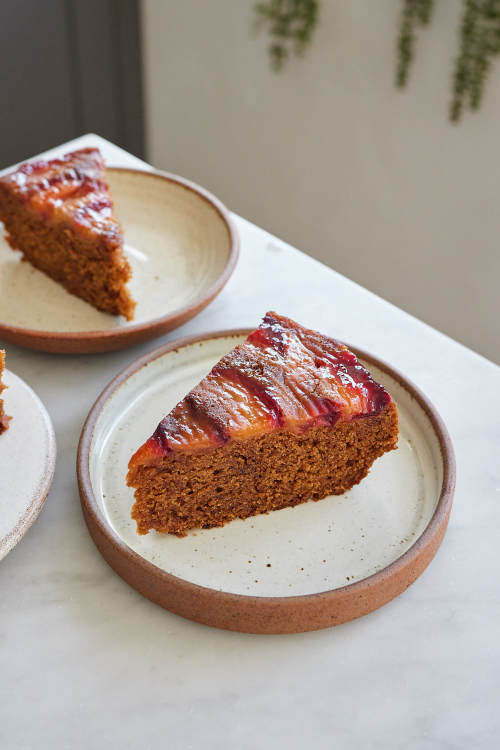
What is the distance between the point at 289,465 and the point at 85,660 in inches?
18.1

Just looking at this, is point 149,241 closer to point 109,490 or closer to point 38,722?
point 109,490

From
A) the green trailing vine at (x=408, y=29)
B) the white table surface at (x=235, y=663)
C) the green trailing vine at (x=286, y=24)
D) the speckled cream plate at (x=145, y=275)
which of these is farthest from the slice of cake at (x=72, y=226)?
the green trailing vine at (x=286, y=24)

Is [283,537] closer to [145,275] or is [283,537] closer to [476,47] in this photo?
[145,275]

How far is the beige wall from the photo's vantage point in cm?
303

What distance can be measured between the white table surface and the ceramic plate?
0.10m

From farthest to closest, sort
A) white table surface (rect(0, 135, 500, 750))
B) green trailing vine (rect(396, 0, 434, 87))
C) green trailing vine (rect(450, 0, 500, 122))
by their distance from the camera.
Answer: green trailing vine (rect(396, 0, 434, 87)) < green trailing vine (rect(450, 0, 500, 122)) < white table surface (rect(0, 135, 500, 750))

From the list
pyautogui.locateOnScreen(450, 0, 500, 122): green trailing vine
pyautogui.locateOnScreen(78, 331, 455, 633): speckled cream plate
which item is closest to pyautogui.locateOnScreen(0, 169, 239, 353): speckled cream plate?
pyautogui.locateOnScreen(78, 331, 455, 633): speckled cream plate

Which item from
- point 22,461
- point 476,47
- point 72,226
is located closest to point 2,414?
point 22,461

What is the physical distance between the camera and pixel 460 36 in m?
2.80

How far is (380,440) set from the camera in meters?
1.38

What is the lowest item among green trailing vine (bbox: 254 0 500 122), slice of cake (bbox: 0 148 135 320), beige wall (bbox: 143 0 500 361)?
beige wall (bbox: 143 0 500 361)

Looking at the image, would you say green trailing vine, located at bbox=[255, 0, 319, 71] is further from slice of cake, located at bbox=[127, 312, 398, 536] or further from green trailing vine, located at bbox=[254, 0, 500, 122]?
slice of cake, located at bbox=[127, 312, 398, 536]

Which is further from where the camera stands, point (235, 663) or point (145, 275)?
point (145, 275)

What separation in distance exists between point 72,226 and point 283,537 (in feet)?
3.04
